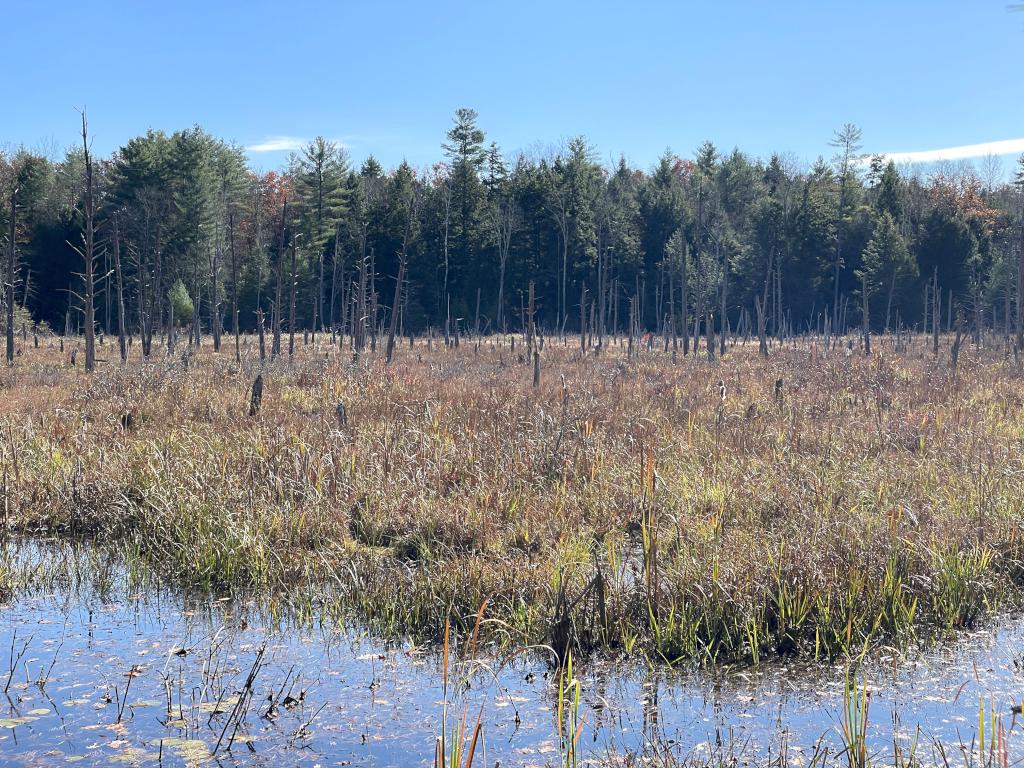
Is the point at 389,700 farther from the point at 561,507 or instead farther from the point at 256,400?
the point at 256,400

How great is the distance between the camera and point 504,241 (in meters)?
61.2

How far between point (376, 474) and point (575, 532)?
2391mm

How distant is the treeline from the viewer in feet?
181

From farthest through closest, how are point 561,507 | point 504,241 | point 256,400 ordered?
point 504,241
point 256,400
point 561,507

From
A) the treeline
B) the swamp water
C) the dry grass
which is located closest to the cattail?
the dry grass

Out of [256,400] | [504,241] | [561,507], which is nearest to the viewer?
[561,507]

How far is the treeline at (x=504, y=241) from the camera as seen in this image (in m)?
55.2

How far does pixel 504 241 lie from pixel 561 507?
2119 inches

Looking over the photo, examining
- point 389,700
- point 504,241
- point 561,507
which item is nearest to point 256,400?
point 561,507

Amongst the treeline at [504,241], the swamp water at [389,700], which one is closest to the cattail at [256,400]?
the swamp water at [389,700]

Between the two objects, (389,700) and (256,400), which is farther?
(256,400)

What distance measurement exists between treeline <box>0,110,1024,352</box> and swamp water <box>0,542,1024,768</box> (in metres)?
48.7

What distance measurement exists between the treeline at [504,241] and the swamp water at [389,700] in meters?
48.7

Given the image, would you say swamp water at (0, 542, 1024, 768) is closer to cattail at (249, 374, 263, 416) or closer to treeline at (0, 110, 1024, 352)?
cattail at (249, 374, 263, 416)
